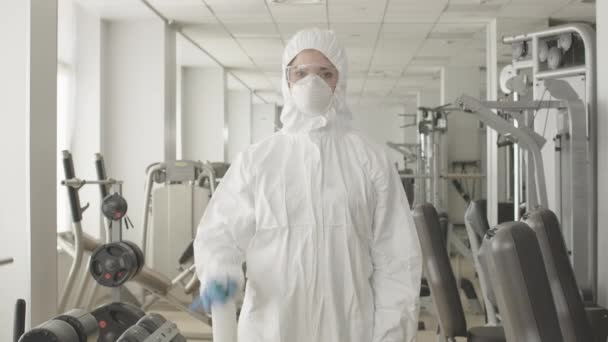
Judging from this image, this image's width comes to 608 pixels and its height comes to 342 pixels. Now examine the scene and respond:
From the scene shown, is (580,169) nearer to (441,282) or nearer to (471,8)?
(441,282)

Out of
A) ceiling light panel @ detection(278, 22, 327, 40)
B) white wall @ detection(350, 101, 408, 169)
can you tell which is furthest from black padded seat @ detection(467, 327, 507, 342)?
white wall @ detection(350, 101, 408, 169)

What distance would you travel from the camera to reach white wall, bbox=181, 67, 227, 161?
982 cm

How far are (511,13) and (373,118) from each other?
1049 centimetres

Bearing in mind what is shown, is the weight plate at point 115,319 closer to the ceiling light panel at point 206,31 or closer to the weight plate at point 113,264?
→ the weight plate at point 113,264

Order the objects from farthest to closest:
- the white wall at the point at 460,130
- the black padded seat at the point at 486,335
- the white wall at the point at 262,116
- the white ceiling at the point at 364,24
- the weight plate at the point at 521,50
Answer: the white wall at the point at 262,116
the white wall at the point at 460,130
the white ceiling at the point at 364,24
the weight plate at the point at 521,50
the black padded seat at the point at 486,335

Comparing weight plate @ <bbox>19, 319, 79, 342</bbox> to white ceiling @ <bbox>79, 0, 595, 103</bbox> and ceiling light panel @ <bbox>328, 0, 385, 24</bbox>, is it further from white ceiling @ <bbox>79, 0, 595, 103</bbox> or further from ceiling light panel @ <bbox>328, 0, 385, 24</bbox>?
ceiling light panel @ <bbox>328, 0, 385, 24</bbox>

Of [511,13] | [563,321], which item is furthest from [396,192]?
[511,13]

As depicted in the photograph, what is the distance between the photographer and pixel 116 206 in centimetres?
Result: 317

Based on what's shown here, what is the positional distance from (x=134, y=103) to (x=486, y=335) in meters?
4.85

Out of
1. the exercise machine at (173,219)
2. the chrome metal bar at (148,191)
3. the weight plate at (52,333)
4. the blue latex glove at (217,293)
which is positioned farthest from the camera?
the exercise machine at (173,219)

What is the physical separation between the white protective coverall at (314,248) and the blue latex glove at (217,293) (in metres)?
0.04

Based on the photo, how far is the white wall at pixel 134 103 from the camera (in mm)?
6801

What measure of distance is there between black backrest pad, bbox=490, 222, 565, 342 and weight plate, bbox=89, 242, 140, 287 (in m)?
1.74

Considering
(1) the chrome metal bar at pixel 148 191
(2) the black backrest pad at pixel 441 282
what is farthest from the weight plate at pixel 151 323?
(1) the chrome metal bar at pixel 148 191
